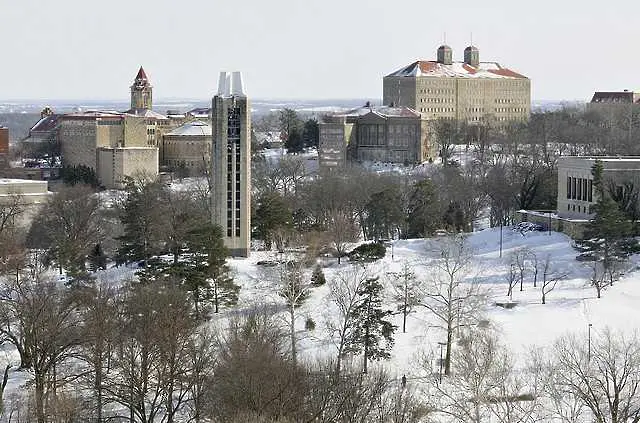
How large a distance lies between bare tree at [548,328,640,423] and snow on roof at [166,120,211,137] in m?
58.8

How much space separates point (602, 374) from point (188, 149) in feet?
214

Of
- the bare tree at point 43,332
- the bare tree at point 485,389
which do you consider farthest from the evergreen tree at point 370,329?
the bare tree at point 43,332

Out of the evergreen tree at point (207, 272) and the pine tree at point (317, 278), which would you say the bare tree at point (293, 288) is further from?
the evergreen tree at point (207, 272)

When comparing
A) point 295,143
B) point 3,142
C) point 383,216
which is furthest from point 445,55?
point 383,216

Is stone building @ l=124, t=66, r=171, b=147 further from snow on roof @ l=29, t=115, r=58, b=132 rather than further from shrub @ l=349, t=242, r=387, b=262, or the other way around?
shrub @ l=349, t=242, r=387, b=262

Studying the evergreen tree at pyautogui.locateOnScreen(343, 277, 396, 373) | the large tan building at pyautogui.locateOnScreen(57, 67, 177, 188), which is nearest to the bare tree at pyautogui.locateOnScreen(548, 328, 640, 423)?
the evergreen tree at pyautogui.locateOnScreen(343, 277, 396, 373)

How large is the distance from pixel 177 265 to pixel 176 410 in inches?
478

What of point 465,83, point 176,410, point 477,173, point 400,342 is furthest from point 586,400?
point 465,83

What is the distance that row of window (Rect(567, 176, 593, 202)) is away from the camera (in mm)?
53969

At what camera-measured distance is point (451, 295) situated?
124 ft

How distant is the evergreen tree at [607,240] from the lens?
44.6 m

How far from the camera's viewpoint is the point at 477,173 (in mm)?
78312

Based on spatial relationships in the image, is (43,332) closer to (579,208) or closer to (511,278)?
(511,278)

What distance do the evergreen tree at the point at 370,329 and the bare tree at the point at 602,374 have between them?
446 cm
